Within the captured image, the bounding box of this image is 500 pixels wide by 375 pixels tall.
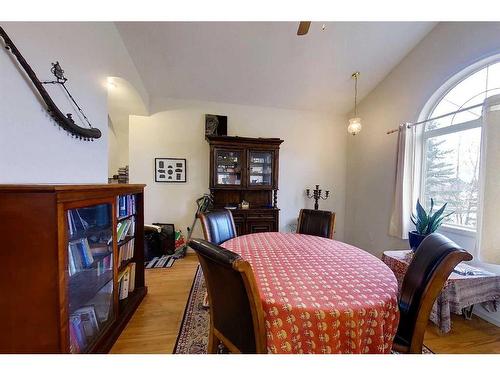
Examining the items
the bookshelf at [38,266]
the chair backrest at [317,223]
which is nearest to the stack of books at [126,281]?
the bookshelf at [38,266]

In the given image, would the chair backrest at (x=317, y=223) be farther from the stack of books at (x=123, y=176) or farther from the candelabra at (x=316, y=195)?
the stack of books at (x=123, y=176)

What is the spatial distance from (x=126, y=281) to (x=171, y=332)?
672 millimetres

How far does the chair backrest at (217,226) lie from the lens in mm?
1826

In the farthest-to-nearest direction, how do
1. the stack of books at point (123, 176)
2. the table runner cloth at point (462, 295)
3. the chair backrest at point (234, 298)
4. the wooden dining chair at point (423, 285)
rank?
the stack of books at point (123, 176), the table runner cloth at point (462, 295), the wooden dining chair at point (423, 285), the chair backrest at point (234, 298)

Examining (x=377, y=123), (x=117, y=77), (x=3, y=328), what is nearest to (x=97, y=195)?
(x=3, y=328)

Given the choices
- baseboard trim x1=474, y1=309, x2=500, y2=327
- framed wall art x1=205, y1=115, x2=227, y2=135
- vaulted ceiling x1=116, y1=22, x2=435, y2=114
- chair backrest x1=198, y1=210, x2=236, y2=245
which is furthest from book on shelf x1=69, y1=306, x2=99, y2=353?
baseboard trim x1=474, y1=309, x2=500, y2=327

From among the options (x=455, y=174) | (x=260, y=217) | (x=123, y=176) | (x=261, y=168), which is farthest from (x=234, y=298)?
(x=123, y=176)

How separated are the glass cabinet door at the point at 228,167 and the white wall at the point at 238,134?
0.32 metres

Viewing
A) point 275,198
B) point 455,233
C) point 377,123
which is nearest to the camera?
point 455,233

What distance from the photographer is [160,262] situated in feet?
9.84

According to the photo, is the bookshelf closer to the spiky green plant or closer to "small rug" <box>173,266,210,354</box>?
"small rug" <box>173,266,210,354</box>
